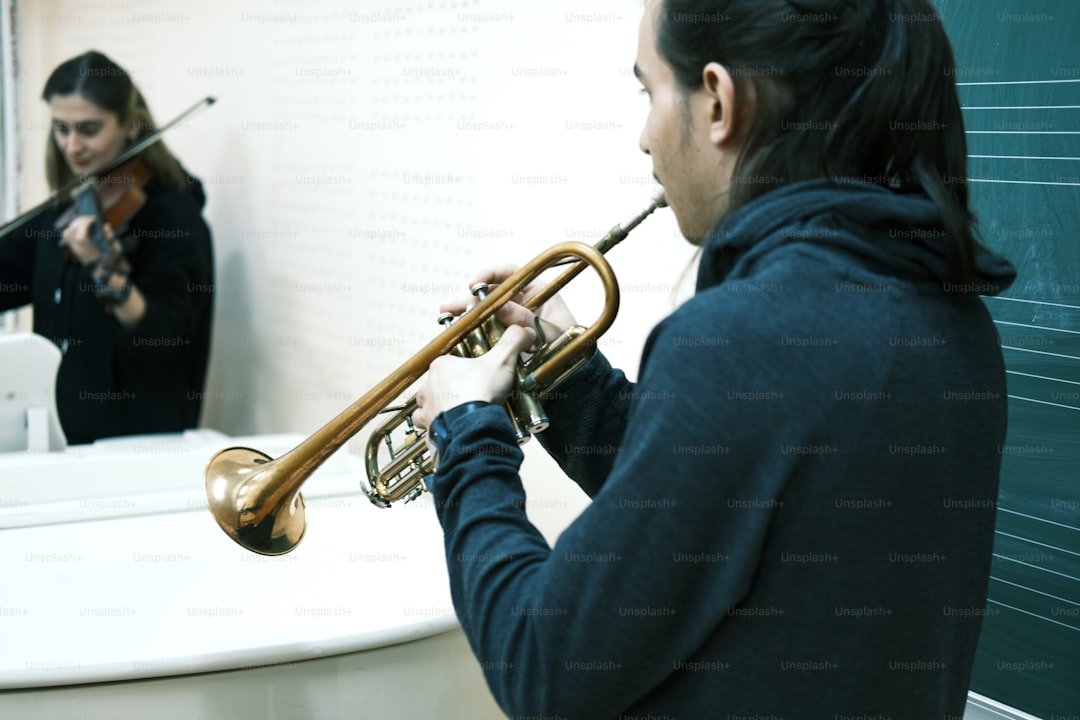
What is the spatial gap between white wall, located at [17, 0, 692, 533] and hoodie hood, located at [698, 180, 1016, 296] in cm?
59

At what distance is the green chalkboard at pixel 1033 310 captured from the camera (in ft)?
3.57

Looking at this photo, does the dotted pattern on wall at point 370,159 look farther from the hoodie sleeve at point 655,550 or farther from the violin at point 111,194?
the hoodie sleeve at point 655,550

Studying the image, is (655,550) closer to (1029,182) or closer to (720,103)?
(720,103)

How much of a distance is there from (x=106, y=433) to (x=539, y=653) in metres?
2.08

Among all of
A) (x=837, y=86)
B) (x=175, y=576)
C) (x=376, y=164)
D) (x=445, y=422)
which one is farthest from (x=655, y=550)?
(x=376, y=164)

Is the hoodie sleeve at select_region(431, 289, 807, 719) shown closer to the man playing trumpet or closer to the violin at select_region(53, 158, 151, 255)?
the man playing trumpet

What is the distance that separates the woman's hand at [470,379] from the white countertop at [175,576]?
1.51 ft

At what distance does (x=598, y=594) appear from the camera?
675mm

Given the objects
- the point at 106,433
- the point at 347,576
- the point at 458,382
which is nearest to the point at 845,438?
the point at 458,382

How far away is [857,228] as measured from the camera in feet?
2.28

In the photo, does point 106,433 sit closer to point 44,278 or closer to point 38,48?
point 44,278

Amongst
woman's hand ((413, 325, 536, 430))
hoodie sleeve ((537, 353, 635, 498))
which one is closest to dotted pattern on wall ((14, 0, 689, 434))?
hoodie sleeve ((537, 353, 635, 498))

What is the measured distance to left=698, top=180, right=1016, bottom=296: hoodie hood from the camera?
69cm

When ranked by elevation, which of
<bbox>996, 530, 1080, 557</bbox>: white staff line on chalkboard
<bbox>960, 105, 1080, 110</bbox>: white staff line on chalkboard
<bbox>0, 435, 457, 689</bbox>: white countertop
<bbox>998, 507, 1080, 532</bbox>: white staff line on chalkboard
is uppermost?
<bbox>960, 105, 1080, 110</bbox>: white staff line on chalkboard
